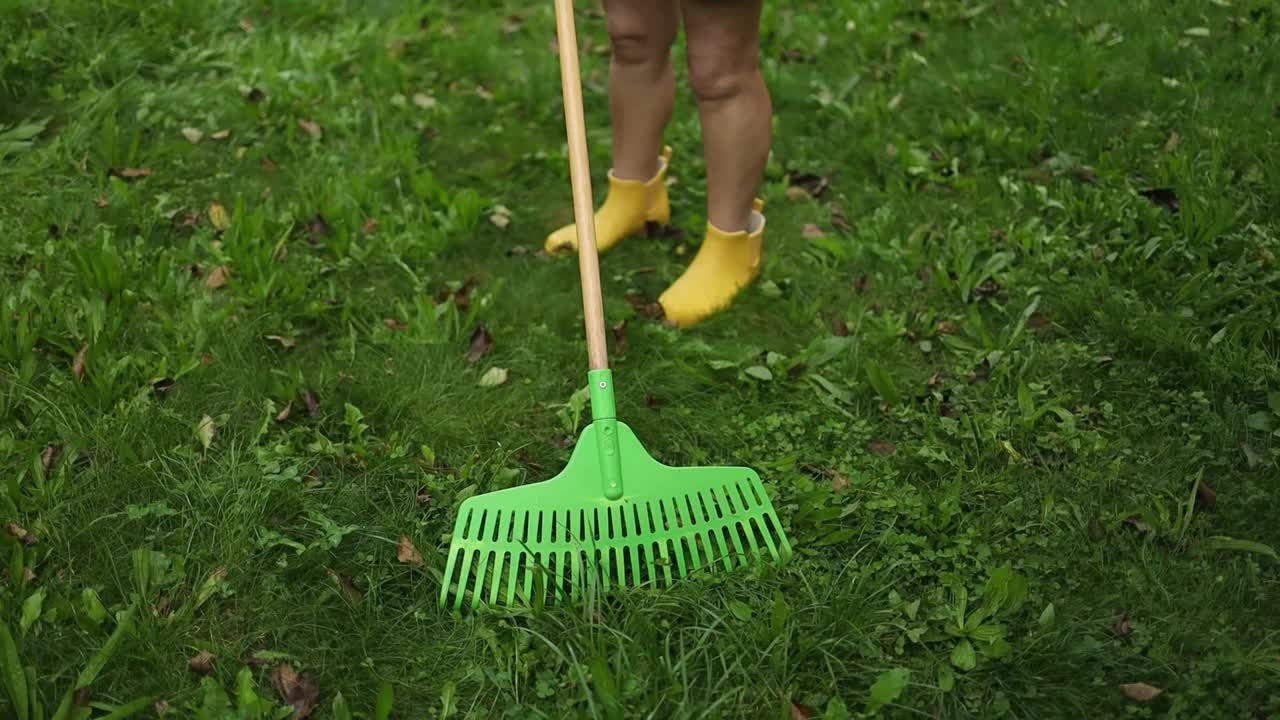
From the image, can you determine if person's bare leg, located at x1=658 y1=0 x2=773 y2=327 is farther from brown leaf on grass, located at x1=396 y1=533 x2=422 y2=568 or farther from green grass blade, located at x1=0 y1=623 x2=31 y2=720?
green grass blade, located at x1=0 y1=623 x2=31 y2=720

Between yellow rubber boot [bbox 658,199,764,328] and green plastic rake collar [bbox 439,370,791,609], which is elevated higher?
green plastic rake collar [bbox 439,370,791,609]

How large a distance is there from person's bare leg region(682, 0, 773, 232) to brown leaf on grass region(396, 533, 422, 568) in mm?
1175

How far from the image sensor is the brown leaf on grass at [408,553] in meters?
2.11

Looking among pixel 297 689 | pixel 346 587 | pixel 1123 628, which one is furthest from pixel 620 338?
→ pixel 1123 628

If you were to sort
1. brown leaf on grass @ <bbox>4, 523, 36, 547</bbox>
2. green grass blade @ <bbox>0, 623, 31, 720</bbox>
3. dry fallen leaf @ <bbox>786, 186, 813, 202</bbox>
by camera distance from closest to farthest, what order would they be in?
green grass blade @ <bbox>0, 623, 31, 720</bbox> < brown leaf on grass @ <bbox>4, 523, 36, 547</bbox> < dry fallen leaf @ <bbox>786, 186, 813, 202</bbox>

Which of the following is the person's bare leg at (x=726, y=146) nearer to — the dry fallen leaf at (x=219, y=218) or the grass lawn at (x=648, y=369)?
the grass lawn at (x=648, y=369)

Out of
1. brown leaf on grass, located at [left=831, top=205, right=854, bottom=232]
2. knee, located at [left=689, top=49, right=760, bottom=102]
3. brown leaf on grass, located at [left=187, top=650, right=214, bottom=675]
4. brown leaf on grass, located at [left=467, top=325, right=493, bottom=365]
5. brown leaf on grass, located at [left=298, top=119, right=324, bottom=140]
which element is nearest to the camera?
brown leaf on grass, located at [left=187, top=650, right=214, bottom=675]

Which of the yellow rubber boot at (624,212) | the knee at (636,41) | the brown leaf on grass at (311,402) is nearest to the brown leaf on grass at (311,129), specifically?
the yellow rubber boot at (624,212)

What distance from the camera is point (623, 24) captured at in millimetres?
2713

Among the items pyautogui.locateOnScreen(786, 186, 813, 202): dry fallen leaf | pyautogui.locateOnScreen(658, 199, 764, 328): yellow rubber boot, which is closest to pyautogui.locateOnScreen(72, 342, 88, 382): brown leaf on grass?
pyautogui.locateOnScreen(658, 199, 764, 328): yellow rubber boot

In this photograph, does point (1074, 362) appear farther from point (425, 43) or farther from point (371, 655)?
point (425, 43)

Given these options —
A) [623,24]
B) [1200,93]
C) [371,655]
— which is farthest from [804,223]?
[371,655]

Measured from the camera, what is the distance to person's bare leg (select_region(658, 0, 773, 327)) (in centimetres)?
249

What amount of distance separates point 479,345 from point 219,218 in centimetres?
98
